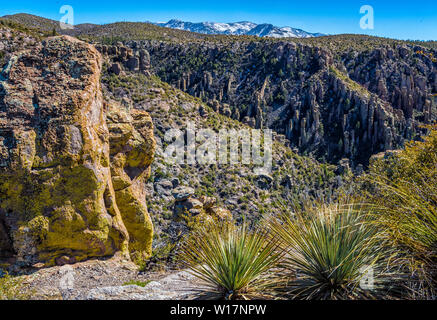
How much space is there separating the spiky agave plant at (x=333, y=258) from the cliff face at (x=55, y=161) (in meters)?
3.54

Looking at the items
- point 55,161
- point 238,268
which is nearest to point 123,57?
point 55,161

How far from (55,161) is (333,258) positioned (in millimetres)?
4428

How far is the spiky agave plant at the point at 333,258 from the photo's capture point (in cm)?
315

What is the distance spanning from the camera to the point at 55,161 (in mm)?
5125

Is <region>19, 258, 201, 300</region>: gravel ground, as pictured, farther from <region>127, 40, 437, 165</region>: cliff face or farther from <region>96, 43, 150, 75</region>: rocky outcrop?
<region>127, 40, 437, 165</region>: cliff face

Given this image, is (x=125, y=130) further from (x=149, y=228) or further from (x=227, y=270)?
(x=227, y=270)

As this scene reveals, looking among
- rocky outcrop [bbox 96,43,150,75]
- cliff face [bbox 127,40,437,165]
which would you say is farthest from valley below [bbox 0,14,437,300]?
cliff face [bbox 127,40,437,165]

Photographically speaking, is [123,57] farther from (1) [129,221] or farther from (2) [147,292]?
(2) [147,292]

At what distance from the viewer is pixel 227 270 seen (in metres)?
3.44

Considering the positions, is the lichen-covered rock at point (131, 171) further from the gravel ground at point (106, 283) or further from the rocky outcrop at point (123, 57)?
the rocky outcrop at point (123, 57)

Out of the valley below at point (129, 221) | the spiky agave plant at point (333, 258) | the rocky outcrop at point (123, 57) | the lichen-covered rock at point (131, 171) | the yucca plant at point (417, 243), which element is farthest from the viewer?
the rocky outcrop at point (123, 57)

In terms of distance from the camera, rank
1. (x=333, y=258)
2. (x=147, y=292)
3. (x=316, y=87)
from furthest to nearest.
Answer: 1. (x=316, y=87)
2. (x=147, y=292)
3. (x=333, y=258)

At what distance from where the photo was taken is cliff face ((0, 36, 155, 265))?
16.2ft

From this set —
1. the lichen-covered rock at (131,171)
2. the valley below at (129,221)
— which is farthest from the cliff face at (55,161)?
the lichen-covered rock at (131,171)
